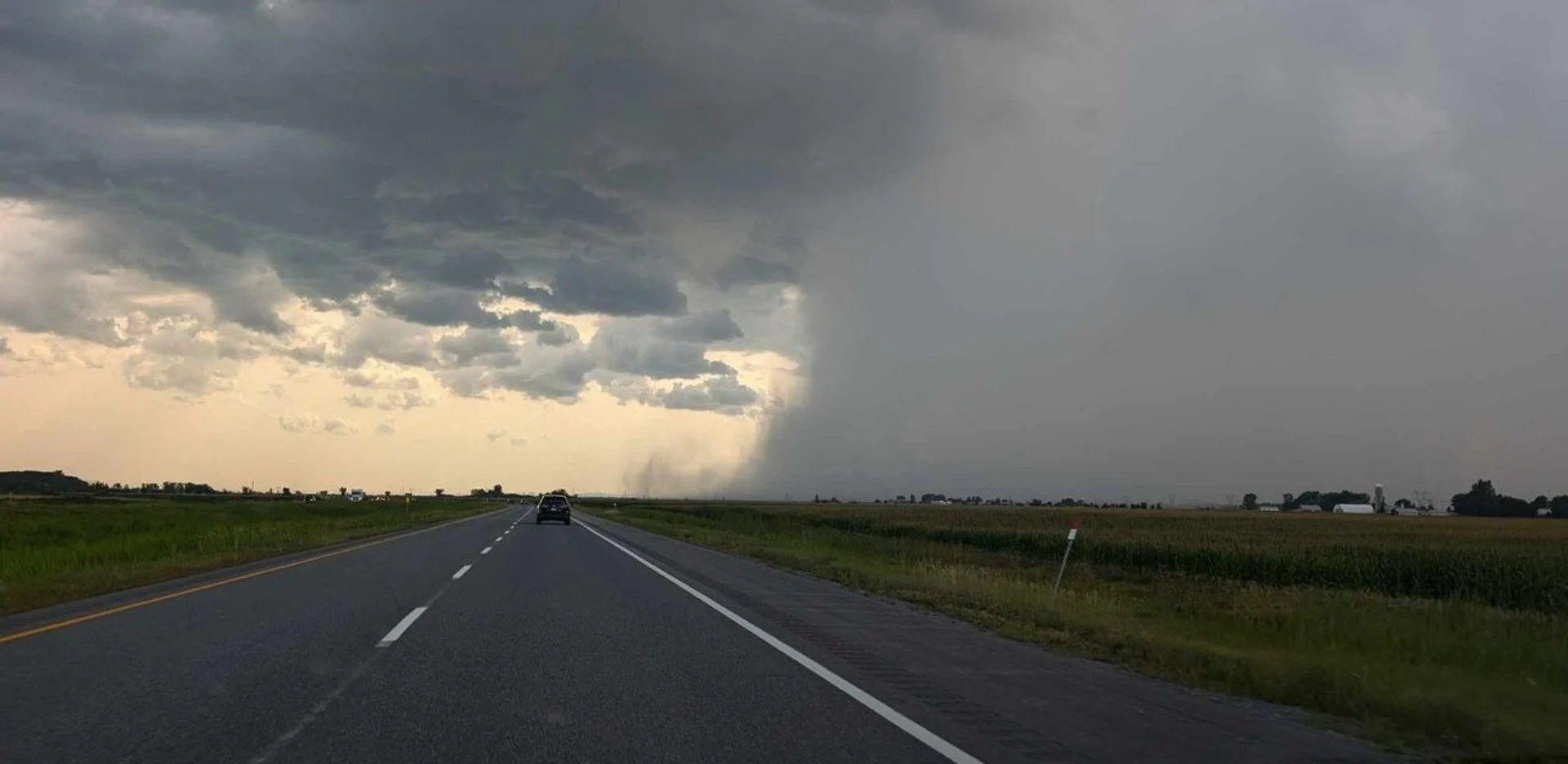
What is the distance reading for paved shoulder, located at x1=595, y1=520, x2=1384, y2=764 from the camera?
7.00 m

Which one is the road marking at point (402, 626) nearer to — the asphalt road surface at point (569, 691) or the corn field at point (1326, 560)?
the asphalt road surface at point (569, 691)

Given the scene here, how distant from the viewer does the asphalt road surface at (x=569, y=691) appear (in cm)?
670

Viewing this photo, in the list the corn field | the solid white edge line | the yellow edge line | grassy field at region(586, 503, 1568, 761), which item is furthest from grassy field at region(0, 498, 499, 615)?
the corn field

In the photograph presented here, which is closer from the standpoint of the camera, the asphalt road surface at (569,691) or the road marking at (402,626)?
the asphalt road surface at (569,691)

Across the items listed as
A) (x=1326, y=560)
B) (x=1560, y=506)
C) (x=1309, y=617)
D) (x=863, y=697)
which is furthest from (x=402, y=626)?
(x=1560, y=506)

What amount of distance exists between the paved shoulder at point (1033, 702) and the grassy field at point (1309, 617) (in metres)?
0.59

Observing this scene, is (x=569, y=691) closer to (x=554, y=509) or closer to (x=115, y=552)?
(x=115, y=552)

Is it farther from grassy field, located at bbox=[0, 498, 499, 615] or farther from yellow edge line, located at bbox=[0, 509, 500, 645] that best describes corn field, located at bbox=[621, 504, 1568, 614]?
grassy field, located at bbox=[0, 498, 499, 615]

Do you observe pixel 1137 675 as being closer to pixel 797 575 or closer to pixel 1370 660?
pixel 1370 660

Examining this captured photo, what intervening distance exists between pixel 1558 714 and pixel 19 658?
1388 centimetres

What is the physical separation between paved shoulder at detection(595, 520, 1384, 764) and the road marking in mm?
4372

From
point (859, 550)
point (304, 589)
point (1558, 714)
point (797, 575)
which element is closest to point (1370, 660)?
point (1558, 714)

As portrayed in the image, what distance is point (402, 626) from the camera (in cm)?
1253

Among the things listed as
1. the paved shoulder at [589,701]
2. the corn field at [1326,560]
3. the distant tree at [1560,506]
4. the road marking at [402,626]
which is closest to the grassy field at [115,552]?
the road marking at [402,626]
